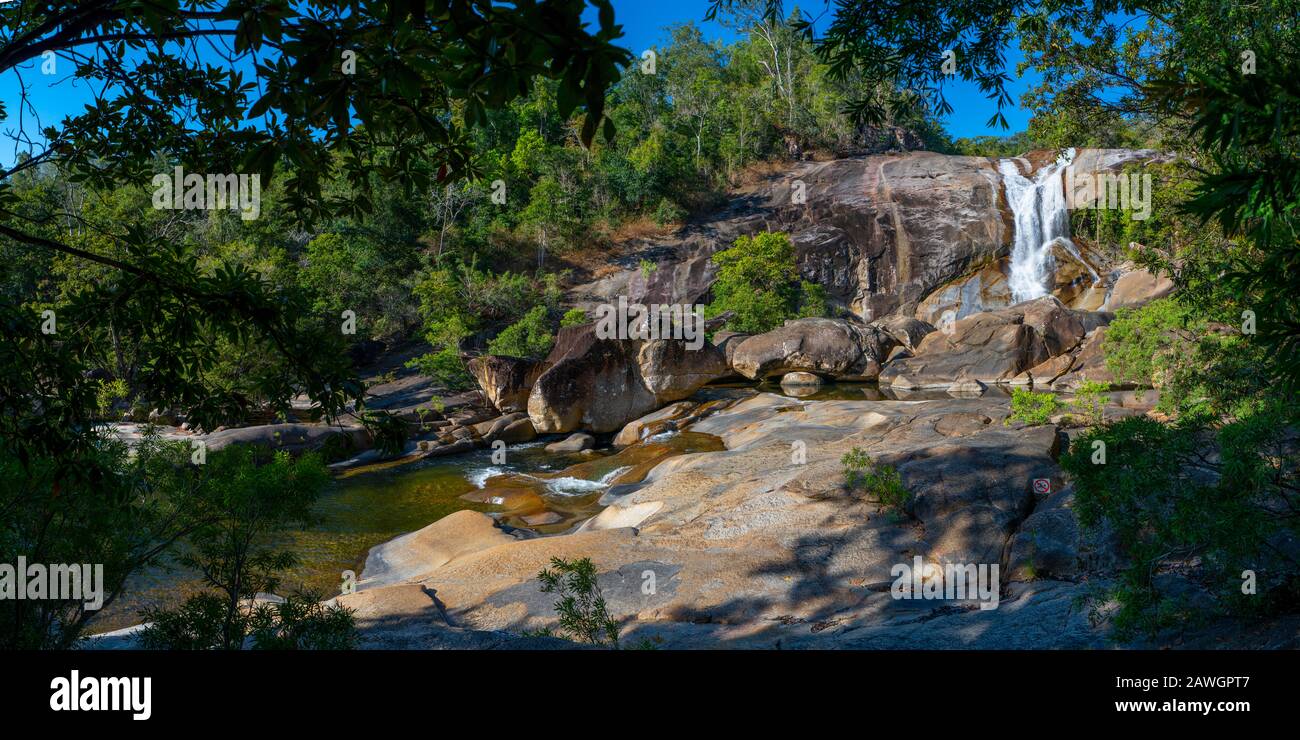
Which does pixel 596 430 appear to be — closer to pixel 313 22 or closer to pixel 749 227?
pixel 313 22

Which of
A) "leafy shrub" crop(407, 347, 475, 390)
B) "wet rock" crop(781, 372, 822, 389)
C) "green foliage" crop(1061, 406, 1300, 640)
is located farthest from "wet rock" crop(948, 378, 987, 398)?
"green foliage" crop(1061, 406, 1300, 640)

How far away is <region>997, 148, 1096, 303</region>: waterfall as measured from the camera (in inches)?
1248

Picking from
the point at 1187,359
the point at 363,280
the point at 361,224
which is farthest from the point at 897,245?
the point at 361,224

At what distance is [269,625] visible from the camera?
450 cm

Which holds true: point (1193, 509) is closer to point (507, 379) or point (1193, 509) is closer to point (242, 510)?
point (242, 510)

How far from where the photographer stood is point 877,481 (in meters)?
9.76

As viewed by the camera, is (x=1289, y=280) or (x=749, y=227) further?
(x=749, y=227)

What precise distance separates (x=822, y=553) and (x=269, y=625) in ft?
20.3

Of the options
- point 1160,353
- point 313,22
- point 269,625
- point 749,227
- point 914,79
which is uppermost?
point 749,227

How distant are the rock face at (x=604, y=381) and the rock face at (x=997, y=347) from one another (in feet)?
28.9

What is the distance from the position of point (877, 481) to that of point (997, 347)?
1783 centimetres

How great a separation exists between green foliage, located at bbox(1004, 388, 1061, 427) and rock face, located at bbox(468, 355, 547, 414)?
14.1m

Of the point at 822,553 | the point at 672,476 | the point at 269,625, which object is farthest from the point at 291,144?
the point at 672,476

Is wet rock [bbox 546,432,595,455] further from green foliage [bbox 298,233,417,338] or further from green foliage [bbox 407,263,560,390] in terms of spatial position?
green foliage [bbox 298,233,417,338]
